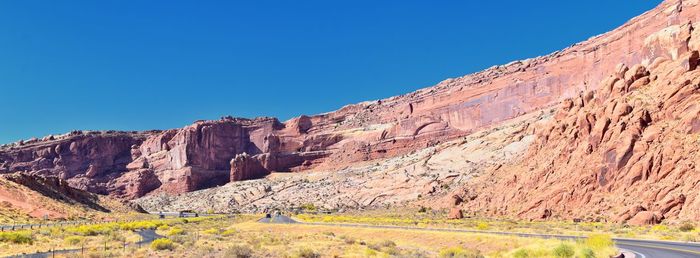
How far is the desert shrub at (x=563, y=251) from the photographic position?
19.6 meters

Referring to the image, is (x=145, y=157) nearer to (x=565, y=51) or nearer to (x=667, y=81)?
(x=565, y=51)

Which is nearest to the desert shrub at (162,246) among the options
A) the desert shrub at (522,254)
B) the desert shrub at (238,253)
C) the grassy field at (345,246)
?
the grassy field at (345,246)

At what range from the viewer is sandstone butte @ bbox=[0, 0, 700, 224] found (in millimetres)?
43438

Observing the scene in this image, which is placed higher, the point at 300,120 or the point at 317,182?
the point at 300,120

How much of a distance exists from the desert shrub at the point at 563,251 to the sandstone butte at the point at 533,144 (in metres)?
21.5

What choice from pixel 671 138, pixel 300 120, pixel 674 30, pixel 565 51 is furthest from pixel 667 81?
pixel 300 120

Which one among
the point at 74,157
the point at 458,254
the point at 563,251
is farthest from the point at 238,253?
the point at 74,157

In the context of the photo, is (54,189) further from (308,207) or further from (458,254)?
(458,254)

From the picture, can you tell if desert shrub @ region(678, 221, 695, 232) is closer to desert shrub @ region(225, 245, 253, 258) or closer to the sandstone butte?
the sandstone butte

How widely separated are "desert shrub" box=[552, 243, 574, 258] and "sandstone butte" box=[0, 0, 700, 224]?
2151 centimetres

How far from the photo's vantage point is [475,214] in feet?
198

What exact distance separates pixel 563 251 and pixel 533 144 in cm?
4842

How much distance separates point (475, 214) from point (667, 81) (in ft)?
80.1

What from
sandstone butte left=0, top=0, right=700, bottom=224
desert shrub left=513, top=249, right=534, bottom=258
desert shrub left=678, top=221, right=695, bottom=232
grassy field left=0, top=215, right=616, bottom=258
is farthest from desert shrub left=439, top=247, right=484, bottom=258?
sandstone butte left=0, top=0, right=700, bottom=224
